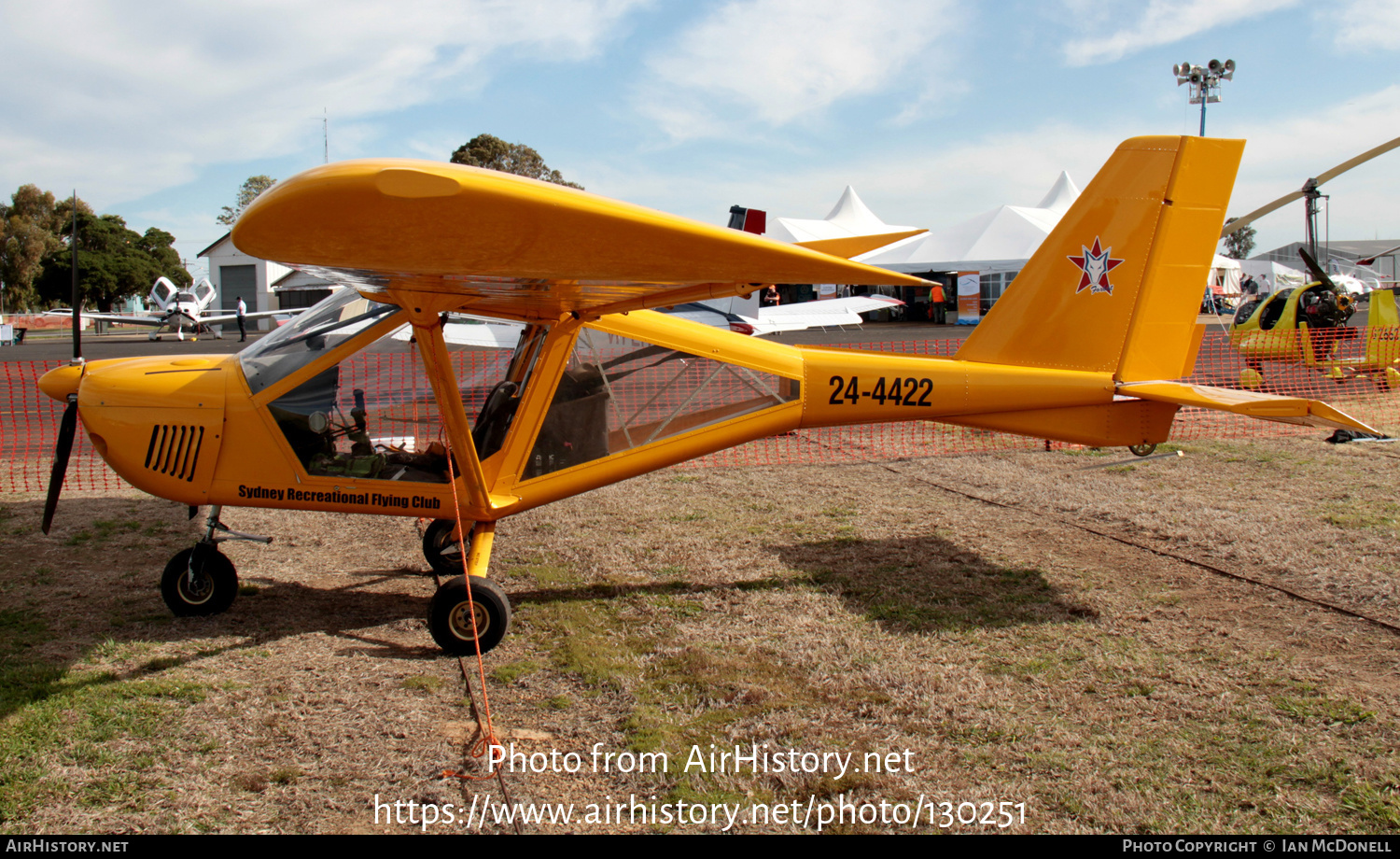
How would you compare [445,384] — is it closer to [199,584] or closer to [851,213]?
[199,584]

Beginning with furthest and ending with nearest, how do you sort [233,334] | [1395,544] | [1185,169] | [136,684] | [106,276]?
[106,276] < [233,334] < [1395,544] < [1185,169] < [136,684]

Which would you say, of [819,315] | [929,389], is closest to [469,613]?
[929,389]

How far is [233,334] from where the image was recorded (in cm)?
4338

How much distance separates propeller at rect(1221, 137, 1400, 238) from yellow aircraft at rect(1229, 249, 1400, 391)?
1810 millimetres

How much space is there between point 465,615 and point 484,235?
2.18 metres

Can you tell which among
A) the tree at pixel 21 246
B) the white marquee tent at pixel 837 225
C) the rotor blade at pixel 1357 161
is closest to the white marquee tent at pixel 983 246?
the white marquee tent at pixel 837 225

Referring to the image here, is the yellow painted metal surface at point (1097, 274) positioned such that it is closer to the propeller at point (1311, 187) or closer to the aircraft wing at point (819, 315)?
the propeller at point (1311, 187)

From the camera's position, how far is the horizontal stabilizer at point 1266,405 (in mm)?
4113

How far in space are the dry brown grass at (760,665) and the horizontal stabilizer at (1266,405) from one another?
1096 mm

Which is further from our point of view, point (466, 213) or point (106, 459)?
point (106, 459)

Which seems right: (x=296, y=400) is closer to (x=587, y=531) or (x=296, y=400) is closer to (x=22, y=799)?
(x=22, y=799)

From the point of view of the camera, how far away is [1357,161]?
35.9 ft
